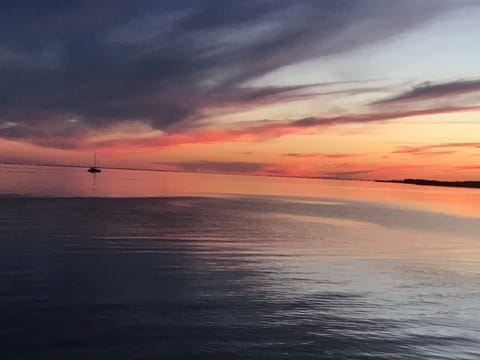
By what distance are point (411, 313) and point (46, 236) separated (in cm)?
1679

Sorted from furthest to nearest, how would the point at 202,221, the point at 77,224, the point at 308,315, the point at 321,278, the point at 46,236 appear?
1. the point at 202,221
2. the point at 77,224
3. the point at 46,236
4. the point at 321,278
5. the point at 308,315

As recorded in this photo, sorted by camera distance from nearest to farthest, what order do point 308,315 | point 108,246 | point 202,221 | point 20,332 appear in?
point 20,332
point 308,315
point 108,246
point 202,221

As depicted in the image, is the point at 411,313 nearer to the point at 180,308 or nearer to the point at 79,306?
the point at 180,308

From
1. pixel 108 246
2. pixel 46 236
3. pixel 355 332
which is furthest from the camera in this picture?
pixel 46 236

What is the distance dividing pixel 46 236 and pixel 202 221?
41.6 ft

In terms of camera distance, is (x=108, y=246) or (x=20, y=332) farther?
(x=108, y=246)

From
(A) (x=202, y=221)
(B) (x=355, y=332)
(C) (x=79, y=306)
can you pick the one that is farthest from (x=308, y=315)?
(A) (x=202, y=221)

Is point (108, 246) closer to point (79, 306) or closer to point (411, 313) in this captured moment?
point (79, 306)

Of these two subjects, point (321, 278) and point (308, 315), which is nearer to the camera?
point (308, 315)

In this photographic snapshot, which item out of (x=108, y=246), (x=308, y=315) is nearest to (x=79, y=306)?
(x=308, y=315)

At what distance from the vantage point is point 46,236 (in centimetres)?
2244

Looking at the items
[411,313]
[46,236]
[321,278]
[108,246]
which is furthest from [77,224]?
[411,313]

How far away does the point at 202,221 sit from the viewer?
33.4m

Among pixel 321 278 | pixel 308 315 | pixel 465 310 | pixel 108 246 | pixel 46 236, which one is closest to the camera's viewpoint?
pixel 308 315
